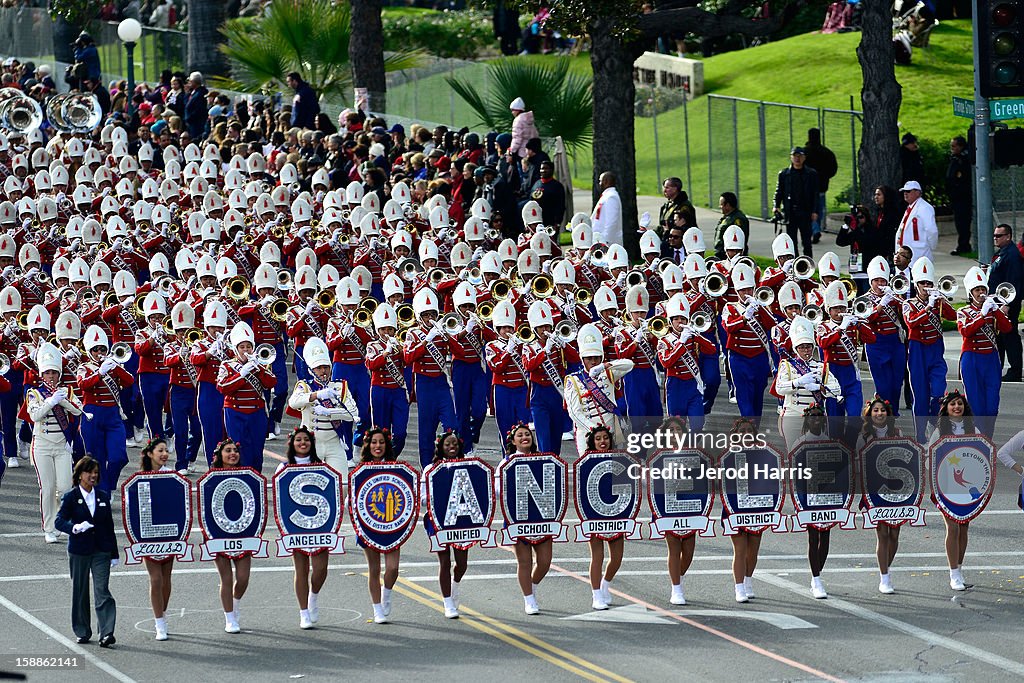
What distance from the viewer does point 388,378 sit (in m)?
19.2

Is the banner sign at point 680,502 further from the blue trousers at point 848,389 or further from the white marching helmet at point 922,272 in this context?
the white marching helmet at point 922,272

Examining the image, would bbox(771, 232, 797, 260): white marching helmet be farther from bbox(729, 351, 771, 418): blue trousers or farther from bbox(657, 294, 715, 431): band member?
bbox(657, 294, 715, 431): band member

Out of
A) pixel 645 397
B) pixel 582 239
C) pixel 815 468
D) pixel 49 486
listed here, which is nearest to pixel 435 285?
pixel 582 239

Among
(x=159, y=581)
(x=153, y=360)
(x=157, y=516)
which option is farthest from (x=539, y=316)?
(x=159, y=581)

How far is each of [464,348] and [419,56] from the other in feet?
68.4

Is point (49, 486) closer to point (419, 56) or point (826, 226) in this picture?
point (826, 226)

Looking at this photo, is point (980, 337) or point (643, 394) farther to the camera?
point (980, 337)

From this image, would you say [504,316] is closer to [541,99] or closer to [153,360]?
[153,360]

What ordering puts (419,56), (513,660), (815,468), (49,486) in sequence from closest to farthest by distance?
(513,660), (815,468), (49,486), (419,56)

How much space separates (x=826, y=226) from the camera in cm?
3131

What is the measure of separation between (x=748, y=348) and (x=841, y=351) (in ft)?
3.62

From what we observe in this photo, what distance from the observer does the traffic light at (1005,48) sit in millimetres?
18953

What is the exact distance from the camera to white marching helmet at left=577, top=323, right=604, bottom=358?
58.1ft

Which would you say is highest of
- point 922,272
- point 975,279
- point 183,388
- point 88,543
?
point 922,272
